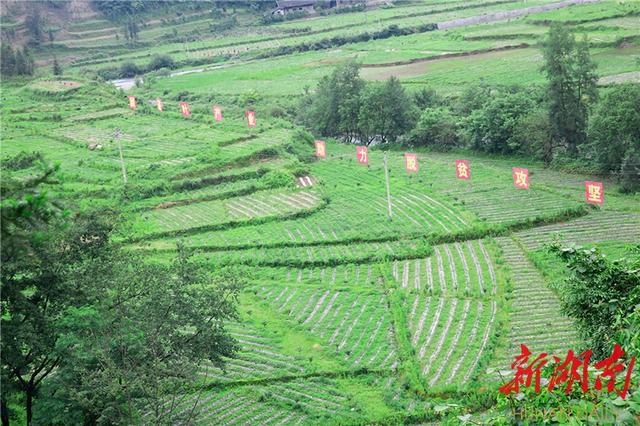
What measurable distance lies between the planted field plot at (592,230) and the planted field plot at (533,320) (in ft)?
6.25

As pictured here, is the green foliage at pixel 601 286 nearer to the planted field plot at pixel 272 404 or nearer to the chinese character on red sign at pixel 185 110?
the planted field plot at pixel 272 404

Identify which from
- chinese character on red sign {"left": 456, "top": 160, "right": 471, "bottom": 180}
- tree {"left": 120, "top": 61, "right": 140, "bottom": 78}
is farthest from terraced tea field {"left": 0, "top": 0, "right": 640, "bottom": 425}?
tree {"left": 120, "top": 61, "right": 140, "bottom": 78}

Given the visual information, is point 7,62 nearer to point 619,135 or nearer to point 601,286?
point 619,135

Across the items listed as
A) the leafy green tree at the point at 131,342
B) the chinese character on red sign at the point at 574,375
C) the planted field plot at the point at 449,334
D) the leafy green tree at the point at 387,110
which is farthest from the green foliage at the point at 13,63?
the chinese character on red sign at the point at 574,375

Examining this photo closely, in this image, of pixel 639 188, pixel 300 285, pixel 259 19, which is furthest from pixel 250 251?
pixel 259 19

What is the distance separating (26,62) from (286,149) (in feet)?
127

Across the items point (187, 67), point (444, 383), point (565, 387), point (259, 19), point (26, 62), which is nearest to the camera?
point (565, 387)

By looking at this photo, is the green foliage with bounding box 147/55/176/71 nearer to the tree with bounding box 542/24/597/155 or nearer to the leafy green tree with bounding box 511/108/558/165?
the leafy green tree with bounding box 511/108/558/165

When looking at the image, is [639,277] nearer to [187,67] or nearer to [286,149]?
[286,149]

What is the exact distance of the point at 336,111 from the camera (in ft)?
142

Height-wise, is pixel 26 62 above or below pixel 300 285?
above

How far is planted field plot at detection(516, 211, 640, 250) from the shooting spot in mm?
23672

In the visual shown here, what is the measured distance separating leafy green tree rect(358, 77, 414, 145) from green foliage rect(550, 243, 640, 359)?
97.9ft

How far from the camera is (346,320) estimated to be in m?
20.0
